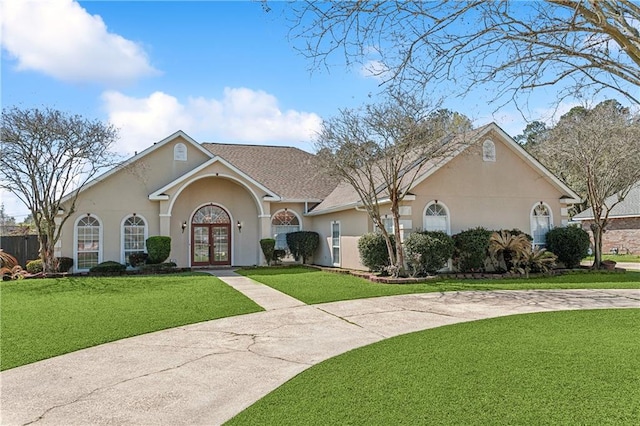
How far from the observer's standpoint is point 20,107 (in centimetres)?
1658

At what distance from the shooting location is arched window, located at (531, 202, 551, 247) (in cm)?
1834

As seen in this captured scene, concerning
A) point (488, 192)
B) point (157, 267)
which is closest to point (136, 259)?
point (157, 267)

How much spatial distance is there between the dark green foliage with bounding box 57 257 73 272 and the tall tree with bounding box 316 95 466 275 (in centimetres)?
1159

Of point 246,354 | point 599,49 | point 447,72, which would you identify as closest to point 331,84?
point 447,72

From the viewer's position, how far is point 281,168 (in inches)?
1008

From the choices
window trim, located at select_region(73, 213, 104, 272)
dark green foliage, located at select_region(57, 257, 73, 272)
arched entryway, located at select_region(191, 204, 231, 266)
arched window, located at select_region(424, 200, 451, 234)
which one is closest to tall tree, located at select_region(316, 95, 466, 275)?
arched window, located at select_region(424, 200, 451, 234)

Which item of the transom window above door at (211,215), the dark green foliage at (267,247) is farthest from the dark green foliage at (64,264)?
the dark green foliage at (267,247)

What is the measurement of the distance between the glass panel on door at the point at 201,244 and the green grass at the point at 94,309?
19.0 ft

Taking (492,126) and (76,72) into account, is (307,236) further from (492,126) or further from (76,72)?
(76,72)

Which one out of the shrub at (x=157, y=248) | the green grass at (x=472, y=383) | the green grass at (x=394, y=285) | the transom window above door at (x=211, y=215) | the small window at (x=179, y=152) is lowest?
the green grass at (x=472, y=383)

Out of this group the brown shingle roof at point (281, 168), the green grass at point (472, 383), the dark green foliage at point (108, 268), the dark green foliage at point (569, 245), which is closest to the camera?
the green grass at point (472, 383)

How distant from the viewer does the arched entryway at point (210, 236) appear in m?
21.4

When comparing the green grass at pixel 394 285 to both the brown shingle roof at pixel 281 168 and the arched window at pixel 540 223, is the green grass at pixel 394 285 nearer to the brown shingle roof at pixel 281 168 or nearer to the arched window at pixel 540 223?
the arched window at pixel 540 223

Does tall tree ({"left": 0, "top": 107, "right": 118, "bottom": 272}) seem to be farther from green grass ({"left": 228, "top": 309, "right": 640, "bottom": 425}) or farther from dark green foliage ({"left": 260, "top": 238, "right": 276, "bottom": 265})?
green grass ({"left": 228, "top": 309, "right": 640, "bottom": 425})
